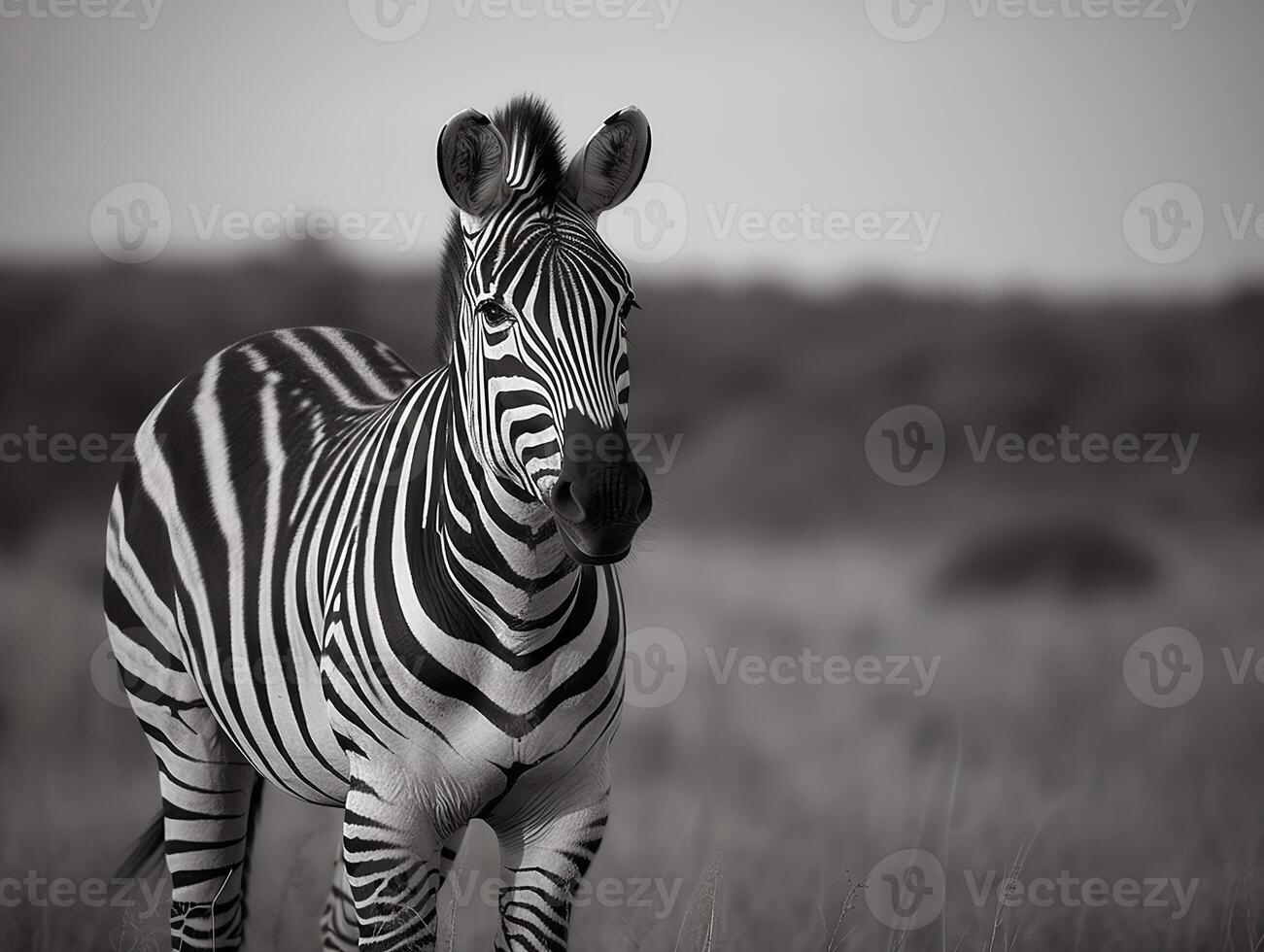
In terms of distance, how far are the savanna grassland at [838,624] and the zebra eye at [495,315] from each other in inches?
68.9

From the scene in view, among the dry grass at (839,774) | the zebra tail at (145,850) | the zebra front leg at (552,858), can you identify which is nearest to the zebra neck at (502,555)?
the zebra front leg at (552,858)

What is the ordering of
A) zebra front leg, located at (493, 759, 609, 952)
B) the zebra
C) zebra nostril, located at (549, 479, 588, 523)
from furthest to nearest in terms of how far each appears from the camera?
zebra front leg, located at (493, 759, 609, 952) < the zebra < zebra nostril, located at (549, 479, 588, 523)

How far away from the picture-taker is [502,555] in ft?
8.36

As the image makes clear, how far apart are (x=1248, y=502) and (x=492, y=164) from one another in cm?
1853

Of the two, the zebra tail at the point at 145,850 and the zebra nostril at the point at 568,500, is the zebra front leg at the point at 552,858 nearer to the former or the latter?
the zebra nostril at the point at 568,500

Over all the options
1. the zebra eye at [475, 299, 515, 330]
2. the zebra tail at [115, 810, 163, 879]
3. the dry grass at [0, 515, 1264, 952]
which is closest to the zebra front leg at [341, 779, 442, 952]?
the dry grass at [0, 515, 1264, 952]

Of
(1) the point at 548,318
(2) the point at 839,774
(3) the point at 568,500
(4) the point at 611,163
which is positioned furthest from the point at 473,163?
(2) the point at 839,774

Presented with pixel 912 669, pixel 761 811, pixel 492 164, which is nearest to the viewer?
pixel 492 164

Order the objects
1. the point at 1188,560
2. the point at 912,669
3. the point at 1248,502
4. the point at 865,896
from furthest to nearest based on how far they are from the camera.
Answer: the point at 1248,502, the point at 1188,560, the point at 912,669, the point at 865,896

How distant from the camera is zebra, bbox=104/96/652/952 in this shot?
7.63 ft

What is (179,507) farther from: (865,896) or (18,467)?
(18,467)

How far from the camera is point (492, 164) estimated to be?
2.51 metres

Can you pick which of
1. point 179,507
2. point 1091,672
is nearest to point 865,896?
point 179,507

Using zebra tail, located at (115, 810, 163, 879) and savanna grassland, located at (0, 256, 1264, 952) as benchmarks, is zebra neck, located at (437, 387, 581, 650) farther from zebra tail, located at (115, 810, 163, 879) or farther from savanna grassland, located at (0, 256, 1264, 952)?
zebra tail, located at (115, 810, 163, 879)
